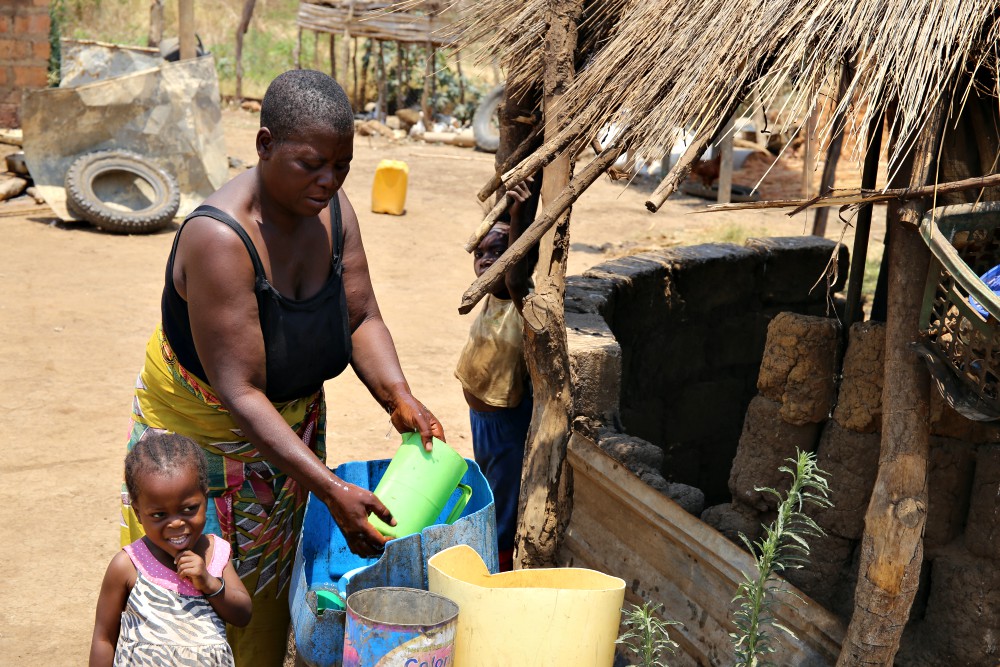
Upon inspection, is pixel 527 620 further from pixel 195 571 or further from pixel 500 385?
pixel 500 385

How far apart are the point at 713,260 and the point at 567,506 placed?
214 cm

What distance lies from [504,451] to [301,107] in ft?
6.75

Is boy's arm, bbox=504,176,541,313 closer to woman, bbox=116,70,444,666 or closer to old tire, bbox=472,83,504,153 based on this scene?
woman, bbox=116,70,444,666

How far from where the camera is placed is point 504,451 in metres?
3.97

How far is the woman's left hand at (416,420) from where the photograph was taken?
252cm

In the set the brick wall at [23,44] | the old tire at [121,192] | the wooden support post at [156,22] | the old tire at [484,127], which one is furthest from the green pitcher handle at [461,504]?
the wooden support post at [156,22]

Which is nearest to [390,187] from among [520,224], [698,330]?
[698,330]

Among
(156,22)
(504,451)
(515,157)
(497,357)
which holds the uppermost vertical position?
(156,22)

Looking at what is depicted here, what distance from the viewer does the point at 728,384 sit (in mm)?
5328

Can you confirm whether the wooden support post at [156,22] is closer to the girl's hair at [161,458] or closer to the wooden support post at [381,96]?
the wooden support post at [381,96]

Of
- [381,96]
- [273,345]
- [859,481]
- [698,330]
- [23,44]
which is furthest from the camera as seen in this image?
[381,96]

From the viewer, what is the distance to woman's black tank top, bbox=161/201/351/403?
2.37m

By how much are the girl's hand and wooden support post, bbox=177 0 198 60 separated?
9728 millimetres

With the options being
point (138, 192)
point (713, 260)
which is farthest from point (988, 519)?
point (138, 192)
